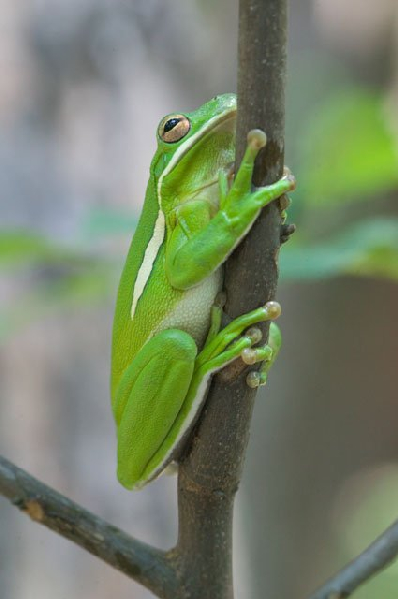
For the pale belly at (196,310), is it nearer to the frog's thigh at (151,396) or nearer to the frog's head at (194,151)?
the frog's thigh at (151,396)

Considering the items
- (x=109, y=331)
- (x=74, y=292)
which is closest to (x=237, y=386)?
(x=74, y=292)

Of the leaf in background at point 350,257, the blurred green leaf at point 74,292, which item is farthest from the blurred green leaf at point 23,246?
the leaf in background at point 350,257

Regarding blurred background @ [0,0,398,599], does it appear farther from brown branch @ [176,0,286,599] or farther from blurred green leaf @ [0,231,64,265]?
brown branch @ [176,0,286,599]

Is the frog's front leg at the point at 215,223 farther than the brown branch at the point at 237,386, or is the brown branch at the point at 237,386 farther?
the frog's front leg at the point at 215,223

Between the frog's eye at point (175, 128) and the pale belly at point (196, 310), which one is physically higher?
the frog's eye at point (175, 128)

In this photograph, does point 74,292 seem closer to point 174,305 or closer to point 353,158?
point 174,305

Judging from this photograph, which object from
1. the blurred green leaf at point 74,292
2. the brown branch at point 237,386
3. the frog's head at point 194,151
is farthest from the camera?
the blurred green leaf at point 74,292
